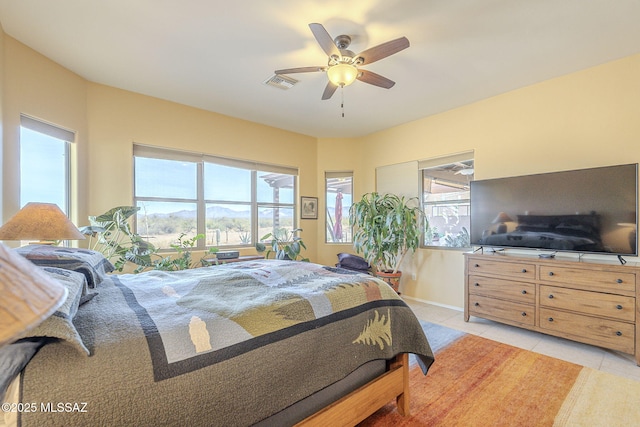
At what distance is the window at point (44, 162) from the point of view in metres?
2.47

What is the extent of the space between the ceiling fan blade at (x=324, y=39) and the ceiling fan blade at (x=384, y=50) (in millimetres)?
205

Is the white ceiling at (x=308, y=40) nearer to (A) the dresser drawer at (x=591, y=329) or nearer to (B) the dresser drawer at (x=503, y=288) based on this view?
(B) the dresser drawer at (x=503, y=288)

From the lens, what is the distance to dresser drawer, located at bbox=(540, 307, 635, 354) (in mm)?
2258

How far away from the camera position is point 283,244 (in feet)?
14.7

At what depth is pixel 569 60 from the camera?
2.60m

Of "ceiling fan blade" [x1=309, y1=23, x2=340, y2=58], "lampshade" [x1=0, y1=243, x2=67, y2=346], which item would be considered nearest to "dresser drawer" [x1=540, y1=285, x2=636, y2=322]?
"ceiling fan blade" [x1=309, y1=23, x2=340, y2=58]

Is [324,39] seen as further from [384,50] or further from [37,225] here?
[37,225]

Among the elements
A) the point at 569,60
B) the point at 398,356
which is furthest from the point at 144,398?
the point at 569,60

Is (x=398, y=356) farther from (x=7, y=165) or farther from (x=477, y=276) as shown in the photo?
(x=7, y=165)

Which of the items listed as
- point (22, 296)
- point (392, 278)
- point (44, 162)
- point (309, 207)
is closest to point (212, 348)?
point (22, 296)

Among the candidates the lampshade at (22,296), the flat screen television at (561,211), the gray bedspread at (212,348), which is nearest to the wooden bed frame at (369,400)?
the gray bedspread at (212,348)

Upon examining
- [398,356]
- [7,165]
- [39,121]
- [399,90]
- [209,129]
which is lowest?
[398,356]

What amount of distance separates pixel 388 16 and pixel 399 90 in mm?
1218

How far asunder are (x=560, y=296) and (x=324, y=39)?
303cm
